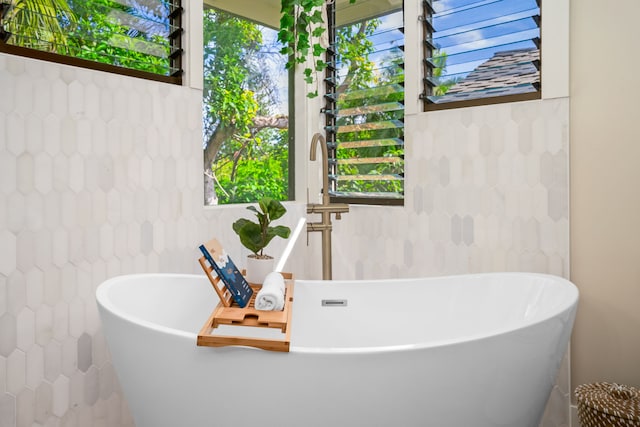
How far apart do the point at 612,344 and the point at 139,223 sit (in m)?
1.86

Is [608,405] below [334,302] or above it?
below

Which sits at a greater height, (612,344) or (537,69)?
(537,69)

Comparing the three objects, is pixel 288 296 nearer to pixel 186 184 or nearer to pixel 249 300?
pixel 249 300

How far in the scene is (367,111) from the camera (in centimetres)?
253

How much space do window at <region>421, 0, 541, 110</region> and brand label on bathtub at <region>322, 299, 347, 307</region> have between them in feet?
3.24

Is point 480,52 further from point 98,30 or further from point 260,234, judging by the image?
point 98,30

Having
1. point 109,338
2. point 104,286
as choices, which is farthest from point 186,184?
point 109,338

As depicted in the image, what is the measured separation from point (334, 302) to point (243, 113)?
1127mm

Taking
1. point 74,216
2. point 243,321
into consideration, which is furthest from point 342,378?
point 74,216

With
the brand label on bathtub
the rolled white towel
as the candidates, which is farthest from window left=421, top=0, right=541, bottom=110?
the rolled white towel

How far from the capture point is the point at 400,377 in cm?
115

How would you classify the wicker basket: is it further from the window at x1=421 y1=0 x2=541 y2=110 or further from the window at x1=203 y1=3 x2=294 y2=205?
the window at x1=203 y1=3 x2=294 y2=205

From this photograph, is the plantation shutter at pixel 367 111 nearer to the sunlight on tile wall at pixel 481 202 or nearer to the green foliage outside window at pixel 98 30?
the sunlight on tile wall at pixel 481 202

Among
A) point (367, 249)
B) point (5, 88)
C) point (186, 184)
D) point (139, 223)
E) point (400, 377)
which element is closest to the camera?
point (400, 377)
